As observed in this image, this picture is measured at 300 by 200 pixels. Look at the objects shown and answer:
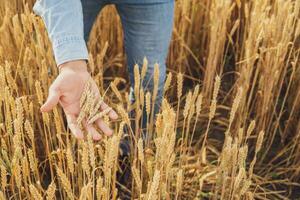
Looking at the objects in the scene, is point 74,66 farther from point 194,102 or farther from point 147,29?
point 194,102

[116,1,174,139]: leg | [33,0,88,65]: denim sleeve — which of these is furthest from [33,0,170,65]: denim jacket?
[116,1,174,139]: leg

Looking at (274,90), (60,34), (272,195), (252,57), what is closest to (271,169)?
(272,195)

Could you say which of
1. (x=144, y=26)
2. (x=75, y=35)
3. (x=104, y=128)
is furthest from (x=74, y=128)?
(x=144, y=26)

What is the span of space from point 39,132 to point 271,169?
733 mm

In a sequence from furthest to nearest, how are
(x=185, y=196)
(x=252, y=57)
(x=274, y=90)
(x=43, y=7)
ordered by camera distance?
(x=274, y=90)
(x=252, y=57)
(x=185, y=196)
(x=43, y=7)

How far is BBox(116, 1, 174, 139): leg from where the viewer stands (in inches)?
45.8

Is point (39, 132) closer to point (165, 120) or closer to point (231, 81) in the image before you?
point (165, 120)

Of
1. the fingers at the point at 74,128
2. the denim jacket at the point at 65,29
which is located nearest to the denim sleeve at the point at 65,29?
the denim jacket at the point at 65,29

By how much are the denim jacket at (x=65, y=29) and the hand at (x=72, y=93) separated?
2cm

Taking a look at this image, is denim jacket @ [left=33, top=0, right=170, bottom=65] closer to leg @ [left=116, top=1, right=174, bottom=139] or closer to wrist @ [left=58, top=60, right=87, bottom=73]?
wrist @ [left=58, top=60, right=87, bottom=73]

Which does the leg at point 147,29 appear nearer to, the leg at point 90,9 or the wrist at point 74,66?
the leg at point 90,9

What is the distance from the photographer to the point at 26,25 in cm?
122

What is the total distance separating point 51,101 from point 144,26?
0.43 metres

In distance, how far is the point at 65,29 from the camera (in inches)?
35.9
